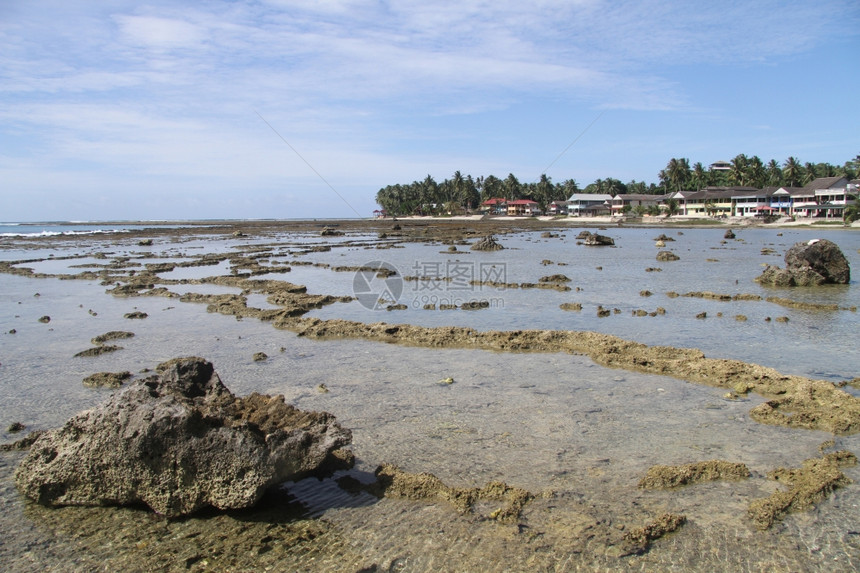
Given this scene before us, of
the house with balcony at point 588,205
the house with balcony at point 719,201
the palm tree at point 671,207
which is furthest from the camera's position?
the house with balcony at point 588,205

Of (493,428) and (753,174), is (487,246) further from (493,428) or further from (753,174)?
(753,174)

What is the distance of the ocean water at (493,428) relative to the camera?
530 centimetres

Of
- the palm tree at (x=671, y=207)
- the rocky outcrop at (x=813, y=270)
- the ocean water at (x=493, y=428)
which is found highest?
→ the palm tree at (x=671, y=207)

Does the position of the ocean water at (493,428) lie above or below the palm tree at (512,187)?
below

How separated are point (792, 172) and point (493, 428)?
137694 millimetres

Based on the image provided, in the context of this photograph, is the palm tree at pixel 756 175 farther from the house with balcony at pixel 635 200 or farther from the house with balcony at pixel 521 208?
the house with balcony at pixel 521 208

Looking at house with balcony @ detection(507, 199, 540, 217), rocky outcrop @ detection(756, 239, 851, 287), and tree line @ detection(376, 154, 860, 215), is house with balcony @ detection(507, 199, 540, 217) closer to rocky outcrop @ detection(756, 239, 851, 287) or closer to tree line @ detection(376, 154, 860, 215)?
tree line @ detection(376, 154, 860, 215)

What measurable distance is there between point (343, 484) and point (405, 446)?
126cm

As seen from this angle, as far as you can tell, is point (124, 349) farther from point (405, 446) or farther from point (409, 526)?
point (409, 526)

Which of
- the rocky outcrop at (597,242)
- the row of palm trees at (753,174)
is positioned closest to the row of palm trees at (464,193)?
the row of palm trees at (753,174)

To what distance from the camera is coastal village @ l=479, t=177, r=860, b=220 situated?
9325cm

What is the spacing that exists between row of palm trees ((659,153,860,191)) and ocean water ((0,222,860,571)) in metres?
120

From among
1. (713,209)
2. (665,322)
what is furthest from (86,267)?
(713,209)

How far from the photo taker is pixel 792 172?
119250 millimetres
